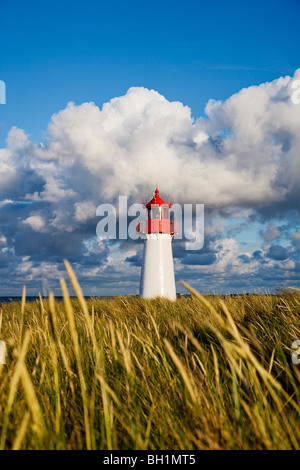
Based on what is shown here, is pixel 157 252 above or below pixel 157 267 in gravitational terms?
above

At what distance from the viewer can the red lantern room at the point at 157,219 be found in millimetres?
15555

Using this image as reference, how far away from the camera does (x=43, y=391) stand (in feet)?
7.29

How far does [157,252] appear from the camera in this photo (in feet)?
50.7

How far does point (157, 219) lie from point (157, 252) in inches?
56.1

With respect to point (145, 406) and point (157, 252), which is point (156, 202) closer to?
point (157, 252)

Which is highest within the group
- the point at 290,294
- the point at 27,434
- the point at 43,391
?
the point at 290,294

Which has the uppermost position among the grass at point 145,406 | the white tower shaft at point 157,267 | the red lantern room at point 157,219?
the red lantern room at point 157,219

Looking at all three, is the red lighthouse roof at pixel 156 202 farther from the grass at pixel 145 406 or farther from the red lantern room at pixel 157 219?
the grass at pixel 145 406

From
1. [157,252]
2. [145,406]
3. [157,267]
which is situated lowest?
[145,406]

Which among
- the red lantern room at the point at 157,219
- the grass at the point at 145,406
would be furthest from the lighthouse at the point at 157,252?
the grass at the point at 145,406

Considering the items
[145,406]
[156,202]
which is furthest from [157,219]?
[145,406]
